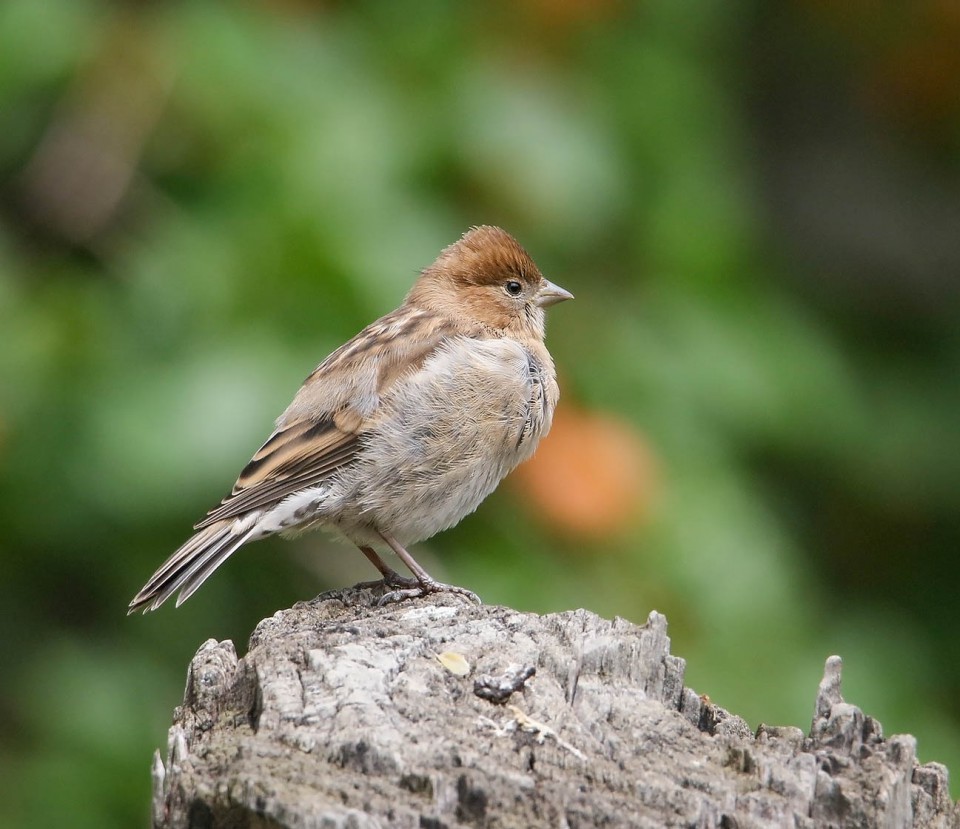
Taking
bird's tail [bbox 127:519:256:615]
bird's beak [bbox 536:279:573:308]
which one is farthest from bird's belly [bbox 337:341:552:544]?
bird's beak [bbox 536:279:573:308]

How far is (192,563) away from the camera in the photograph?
4.55m

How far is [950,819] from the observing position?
289 centimetres

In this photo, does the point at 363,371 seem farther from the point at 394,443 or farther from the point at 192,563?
the point at 192,563

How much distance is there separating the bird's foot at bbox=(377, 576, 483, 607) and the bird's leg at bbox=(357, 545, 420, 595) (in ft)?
0.05

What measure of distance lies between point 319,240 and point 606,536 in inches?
57.0

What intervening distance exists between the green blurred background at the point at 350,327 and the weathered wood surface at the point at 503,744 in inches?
74.8

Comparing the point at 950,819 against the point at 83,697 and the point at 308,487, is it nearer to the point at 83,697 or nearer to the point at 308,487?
the point at 308,487

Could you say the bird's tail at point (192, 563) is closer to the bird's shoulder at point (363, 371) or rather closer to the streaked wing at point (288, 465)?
the streaked wing at point (288, 465)

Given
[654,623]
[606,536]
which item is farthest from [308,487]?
[654,623]

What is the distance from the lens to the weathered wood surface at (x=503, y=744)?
2.54 metres

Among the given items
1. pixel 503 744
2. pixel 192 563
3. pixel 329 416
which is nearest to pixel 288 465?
pixel 329 416

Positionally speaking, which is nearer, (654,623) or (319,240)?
(654,623)

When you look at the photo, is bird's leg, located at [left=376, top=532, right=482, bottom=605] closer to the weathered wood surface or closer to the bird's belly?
the bird's belly

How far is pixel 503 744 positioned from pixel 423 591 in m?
2.02
